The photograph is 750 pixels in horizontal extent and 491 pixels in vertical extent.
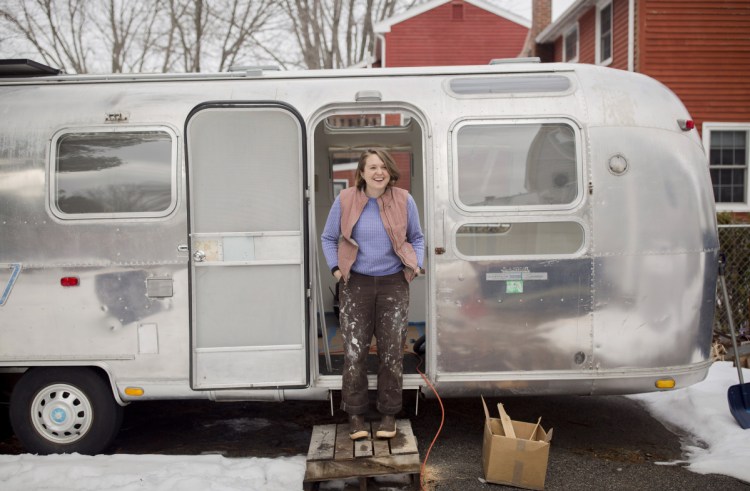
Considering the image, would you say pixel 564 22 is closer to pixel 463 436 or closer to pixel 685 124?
pixel 685 124

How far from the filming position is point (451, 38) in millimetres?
19094

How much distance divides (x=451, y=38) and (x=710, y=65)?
29.8 ft

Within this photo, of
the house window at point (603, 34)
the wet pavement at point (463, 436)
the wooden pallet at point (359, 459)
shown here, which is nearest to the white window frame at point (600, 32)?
the house window at point (603, 34)

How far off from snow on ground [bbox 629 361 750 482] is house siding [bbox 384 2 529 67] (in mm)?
14966

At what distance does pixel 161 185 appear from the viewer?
4.16m

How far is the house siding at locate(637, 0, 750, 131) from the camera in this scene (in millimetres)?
11453

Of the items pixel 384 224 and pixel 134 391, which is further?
pixel 134 391

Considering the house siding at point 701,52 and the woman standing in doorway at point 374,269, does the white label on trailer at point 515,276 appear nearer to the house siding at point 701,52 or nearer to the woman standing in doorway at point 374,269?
the woman standing in doorway at point 374,269

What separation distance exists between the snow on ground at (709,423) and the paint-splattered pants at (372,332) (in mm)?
2170

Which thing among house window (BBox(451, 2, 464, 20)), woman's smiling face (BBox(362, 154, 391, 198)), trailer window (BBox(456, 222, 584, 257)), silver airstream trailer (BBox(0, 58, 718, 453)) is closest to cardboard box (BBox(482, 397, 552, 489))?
silver airstream trailer (BBox(0, 58, 718, 453))

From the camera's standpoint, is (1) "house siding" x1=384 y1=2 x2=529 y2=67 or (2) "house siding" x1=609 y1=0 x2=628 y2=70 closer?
(2) "house siding" x1=609 y1=0 x2=628 y2=70

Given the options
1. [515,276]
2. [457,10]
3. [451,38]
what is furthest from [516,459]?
[457,10]

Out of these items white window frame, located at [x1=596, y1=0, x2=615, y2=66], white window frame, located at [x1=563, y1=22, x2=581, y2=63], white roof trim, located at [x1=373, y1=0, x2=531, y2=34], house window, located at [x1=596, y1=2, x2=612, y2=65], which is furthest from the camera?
white roof trim, located at [x1=373, y1=0, x2=531, y2=34]

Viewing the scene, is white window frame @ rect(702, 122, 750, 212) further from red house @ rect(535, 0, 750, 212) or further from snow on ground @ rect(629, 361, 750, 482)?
snow on ground @ rect(629, 361, 750, 482)
